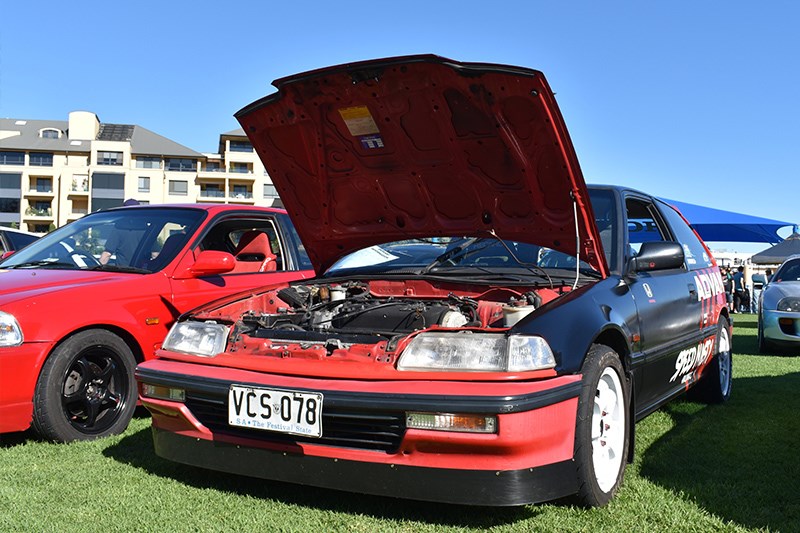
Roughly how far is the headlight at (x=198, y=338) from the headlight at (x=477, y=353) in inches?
37.0

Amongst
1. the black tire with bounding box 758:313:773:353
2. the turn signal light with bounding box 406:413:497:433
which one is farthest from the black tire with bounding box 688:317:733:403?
the black tire with bounding box 758:313:773:353

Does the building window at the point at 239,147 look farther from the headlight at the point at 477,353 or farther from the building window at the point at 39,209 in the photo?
the headlight at the point at 477,353

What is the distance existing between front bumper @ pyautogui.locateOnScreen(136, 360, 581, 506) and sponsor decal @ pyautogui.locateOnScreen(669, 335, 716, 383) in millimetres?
1778

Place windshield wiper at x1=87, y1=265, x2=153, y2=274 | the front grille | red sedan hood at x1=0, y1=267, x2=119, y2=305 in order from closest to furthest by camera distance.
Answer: the front grille < red sedan hood at x1=0, y1=267, x2=119, y2=305 < windshield wiper at x1=87, y1=265, x2=153, y2=274

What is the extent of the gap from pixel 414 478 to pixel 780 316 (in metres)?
7.53

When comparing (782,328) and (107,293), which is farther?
(782,328)

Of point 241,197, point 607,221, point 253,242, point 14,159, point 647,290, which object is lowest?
point 647,290

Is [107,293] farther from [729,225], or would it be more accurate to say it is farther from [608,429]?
[729,225]

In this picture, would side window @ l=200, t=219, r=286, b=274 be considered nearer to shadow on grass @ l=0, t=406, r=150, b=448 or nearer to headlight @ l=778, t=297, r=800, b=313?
shadow on grass @ l=0, t=406, r=150, b=448

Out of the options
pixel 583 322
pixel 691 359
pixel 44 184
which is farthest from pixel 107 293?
pixel 44 184

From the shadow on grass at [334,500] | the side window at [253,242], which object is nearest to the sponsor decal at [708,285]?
the shadow on grass at [334,500]

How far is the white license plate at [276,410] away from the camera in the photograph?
2.71 metres

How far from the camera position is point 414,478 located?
259 cm

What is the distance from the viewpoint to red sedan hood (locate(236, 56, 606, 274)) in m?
3.25
